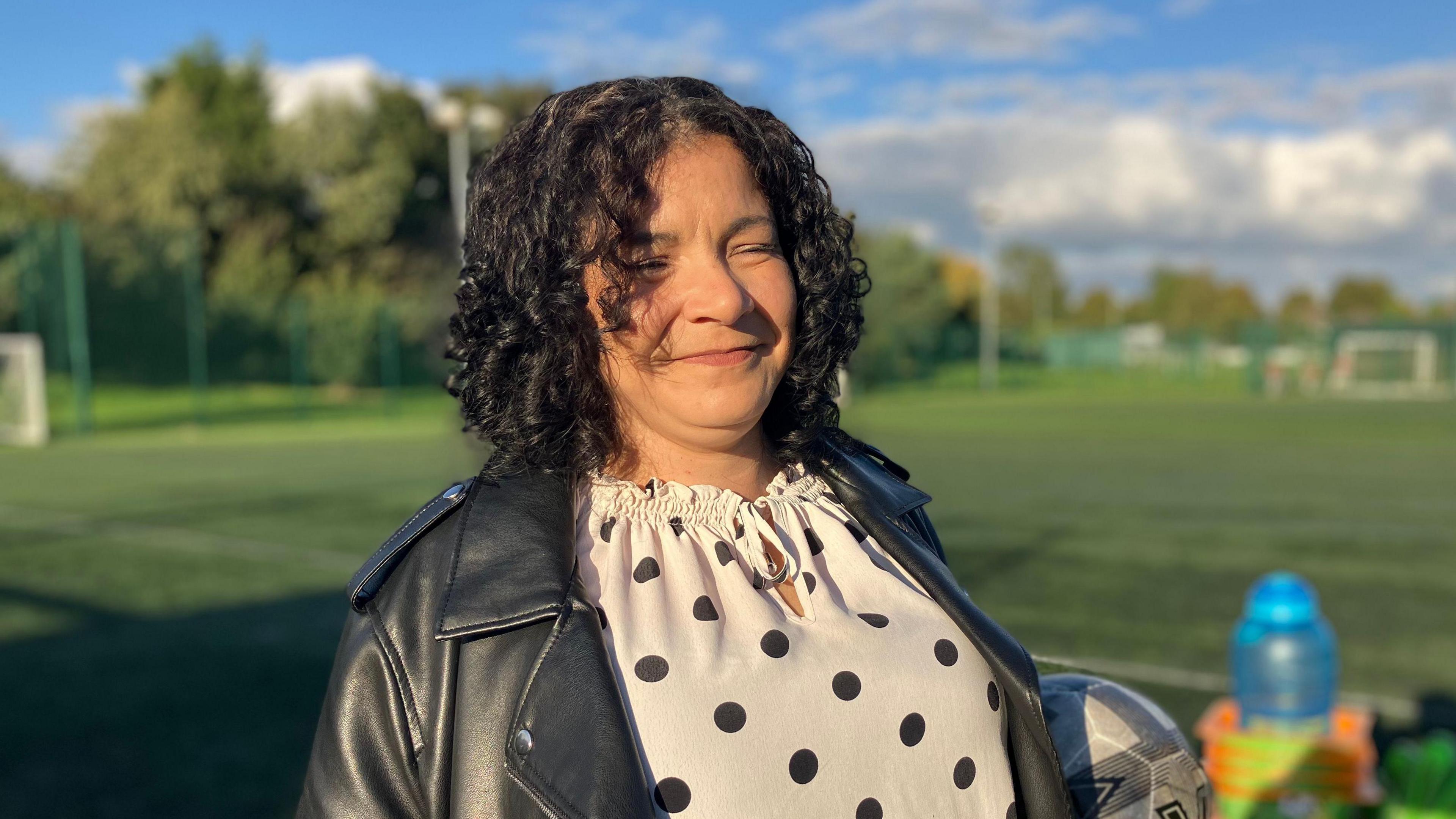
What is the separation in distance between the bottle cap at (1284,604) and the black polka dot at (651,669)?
3.13m

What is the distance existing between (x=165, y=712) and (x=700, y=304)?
15.6 ft

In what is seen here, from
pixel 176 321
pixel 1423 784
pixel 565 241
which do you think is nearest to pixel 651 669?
pixel 565 241

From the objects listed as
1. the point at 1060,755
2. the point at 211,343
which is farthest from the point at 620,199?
the point at 211,343

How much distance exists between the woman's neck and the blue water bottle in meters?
2.83

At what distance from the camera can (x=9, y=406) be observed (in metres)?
23.0

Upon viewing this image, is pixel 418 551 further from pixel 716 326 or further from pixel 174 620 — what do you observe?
pixel 174 620

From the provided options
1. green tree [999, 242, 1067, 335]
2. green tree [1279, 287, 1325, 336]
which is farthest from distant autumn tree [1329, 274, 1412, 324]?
green tree [999, 242, 1067, 335]

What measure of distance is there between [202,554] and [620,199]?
917cm

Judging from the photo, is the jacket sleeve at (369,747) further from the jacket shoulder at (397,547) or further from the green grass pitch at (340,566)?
the green grass pitch at (340,566)

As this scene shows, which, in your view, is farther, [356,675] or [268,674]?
[268,674]

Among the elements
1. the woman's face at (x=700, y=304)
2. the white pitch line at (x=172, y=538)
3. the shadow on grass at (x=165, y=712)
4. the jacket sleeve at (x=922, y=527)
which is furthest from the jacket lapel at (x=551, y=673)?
the white pitch line at (x=172, y=538)

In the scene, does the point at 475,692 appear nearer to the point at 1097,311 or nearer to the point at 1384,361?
the point at 1384,361

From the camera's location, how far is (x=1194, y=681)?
576 cm

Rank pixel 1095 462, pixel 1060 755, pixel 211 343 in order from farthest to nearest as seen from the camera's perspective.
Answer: pixel 211 343
pixel 1095 462
pixel 1060 755
